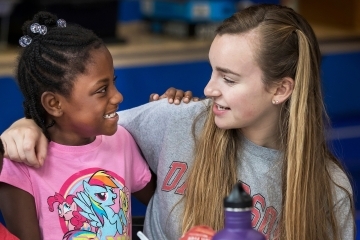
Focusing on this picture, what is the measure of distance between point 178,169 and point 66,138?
28cm

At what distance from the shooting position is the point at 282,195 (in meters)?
1.54

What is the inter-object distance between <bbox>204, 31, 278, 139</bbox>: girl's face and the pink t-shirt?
9.7 inches

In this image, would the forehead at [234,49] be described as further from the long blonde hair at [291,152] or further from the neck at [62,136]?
the neck at [62,136]

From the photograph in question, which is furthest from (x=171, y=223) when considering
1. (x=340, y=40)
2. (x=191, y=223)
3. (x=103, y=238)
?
(x=340, y=40)

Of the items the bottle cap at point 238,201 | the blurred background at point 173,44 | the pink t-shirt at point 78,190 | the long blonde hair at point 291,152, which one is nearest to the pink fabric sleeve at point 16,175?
the pink t-shirt at point 78,190

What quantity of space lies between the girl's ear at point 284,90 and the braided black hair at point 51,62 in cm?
38

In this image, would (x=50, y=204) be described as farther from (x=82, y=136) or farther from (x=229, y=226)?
(x=229, y=226)

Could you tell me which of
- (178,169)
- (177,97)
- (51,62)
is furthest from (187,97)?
(51,62)

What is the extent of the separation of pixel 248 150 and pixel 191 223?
20 cm

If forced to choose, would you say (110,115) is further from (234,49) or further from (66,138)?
(234,49)

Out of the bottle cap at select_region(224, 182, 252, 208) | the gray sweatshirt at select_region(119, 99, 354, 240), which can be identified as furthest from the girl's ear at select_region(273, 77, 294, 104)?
the bottle cap at select_region(224, 182, 252, 208)

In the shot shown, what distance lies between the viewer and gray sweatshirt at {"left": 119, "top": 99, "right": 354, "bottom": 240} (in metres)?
1.52

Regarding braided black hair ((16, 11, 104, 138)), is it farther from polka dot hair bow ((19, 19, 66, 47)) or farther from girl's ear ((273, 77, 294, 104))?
girl's ear ((273, 77, 294, 104))

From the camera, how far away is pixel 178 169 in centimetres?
158
